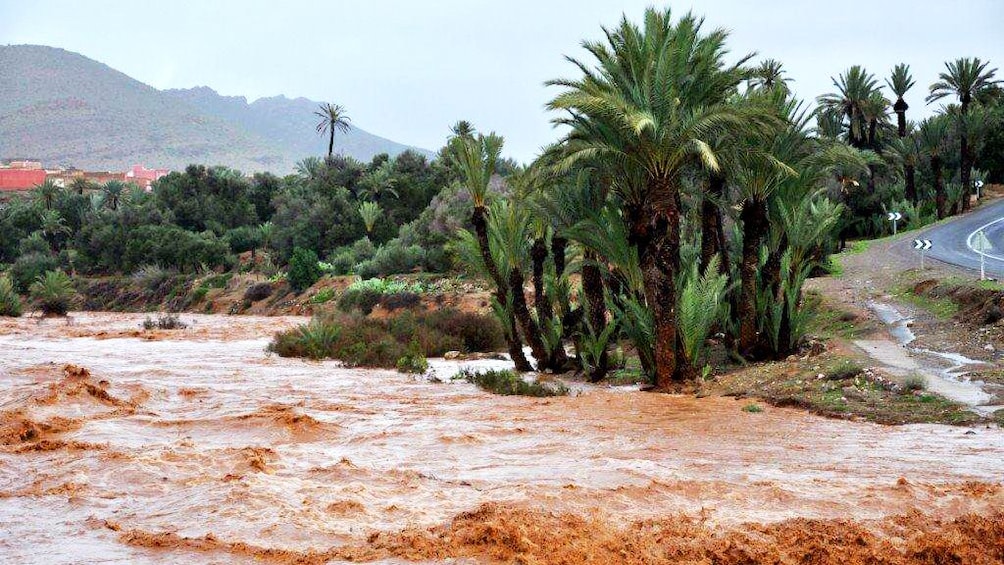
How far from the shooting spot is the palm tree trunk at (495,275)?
64.4 feet

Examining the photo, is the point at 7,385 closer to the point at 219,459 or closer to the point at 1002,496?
the point at 219,459

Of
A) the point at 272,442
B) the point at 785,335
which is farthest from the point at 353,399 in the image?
the point at 785,335

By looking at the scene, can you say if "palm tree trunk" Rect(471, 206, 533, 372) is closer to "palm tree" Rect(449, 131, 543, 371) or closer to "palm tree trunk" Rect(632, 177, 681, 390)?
"palm tree" Rect(449, 131, 543, 371)

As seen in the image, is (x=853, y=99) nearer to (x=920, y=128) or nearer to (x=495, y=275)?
(x=920, y=128)

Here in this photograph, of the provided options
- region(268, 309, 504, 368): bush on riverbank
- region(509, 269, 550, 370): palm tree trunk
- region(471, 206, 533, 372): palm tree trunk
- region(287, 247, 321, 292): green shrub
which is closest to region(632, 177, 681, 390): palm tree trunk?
region(509, 269, 550, 370): palm tree trunk

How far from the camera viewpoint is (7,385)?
1595cm

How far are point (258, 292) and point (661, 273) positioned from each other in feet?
129

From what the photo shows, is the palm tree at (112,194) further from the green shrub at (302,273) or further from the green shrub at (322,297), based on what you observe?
the green shrub at (322,297)

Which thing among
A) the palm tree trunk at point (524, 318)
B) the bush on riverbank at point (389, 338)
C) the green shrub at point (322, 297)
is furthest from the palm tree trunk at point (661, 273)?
the green shrub at point (322, 297)

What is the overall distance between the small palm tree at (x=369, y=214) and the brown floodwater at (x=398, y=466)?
45801mm

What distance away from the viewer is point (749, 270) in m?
17.8

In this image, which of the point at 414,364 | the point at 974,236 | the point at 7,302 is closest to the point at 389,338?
the point at 414,364

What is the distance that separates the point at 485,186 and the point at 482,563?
1437 centimetres

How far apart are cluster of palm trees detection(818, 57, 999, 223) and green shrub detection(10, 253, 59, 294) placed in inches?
2170
